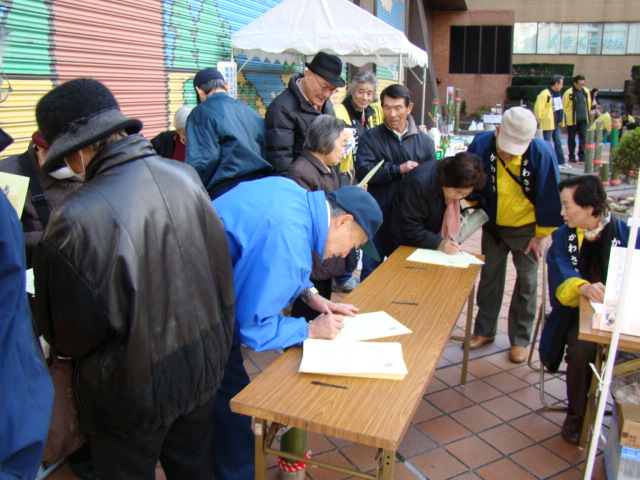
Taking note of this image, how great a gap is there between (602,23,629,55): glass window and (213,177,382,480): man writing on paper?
1200 inches

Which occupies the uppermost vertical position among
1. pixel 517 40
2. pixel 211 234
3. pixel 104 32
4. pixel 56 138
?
pixel 517 40

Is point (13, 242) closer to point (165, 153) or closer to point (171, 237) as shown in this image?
point (171, 237)

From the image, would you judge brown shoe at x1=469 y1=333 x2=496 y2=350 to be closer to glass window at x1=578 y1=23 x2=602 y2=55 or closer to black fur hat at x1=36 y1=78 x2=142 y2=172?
black fur hat at x1=36 y1=78 x2=142 y2=172

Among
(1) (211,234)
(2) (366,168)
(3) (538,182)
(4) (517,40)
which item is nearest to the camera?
(1) (211,234)

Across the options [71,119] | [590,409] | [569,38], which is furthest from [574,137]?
[569,38]

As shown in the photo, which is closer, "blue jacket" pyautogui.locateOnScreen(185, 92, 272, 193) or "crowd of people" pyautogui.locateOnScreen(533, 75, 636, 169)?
"blue jacket" pyautogui.locateOnScreen(185, 92, 272, 193)

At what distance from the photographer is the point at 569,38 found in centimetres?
2756

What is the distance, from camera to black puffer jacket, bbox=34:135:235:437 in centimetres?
126

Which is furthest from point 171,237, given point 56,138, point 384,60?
point 384,60

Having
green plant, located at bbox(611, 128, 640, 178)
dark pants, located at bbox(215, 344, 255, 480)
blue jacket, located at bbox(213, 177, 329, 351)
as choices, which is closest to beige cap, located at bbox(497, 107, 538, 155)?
blue jacket, located at bbox(213, 177, 329, 351)

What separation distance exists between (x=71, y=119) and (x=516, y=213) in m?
2.73

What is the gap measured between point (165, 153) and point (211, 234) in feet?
8.88

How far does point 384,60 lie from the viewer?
740cm

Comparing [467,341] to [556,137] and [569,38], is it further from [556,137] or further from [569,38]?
[569,38]
